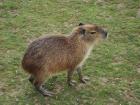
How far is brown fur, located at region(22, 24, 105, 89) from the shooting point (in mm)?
5207

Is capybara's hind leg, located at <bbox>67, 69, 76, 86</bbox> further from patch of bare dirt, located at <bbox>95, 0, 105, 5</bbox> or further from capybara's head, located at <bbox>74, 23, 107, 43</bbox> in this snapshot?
patch of bare dirt, located at <bbox>95, 0, 105, 5</bbox>

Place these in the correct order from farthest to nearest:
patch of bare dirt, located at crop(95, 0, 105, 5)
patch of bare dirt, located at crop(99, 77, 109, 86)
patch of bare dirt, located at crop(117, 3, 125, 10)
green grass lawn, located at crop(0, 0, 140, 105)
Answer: patch of bare dirt, located at crop(95, 0, 105, 5), patch of bare dirt, located at crop(117, 3, 125, 10), patch of bare dirt, located at crop(99, 77, 109, 86), green grass lawn, located at crop(0, 0, 140, 105)

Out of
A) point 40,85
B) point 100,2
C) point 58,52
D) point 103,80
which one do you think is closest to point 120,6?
point 100,2

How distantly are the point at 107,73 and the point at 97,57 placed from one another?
1.75 ft

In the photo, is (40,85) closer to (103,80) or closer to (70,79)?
(70,79)

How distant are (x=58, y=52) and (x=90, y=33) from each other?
0.58 meters

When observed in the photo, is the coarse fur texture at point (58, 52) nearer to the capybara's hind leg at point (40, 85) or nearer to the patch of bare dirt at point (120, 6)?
the capybara's hind leg at point (40, 85)

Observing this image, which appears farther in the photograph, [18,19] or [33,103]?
[18,19]

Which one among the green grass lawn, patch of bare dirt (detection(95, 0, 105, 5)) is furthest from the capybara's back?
patch of bare dirt (detection(95, 0, 105, 5))

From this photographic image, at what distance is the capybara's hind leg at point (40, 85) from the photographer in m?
5.25

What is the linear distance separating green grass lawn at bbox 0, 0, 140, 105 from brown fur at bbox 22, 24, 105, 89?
417 mm

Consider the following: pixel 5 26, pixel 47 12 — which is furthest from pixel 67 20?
pixel 5 26

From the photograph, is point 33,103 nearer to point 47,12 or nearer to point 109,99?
point 109,99

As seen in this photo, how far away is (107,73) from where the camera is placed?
6055 millimetres
